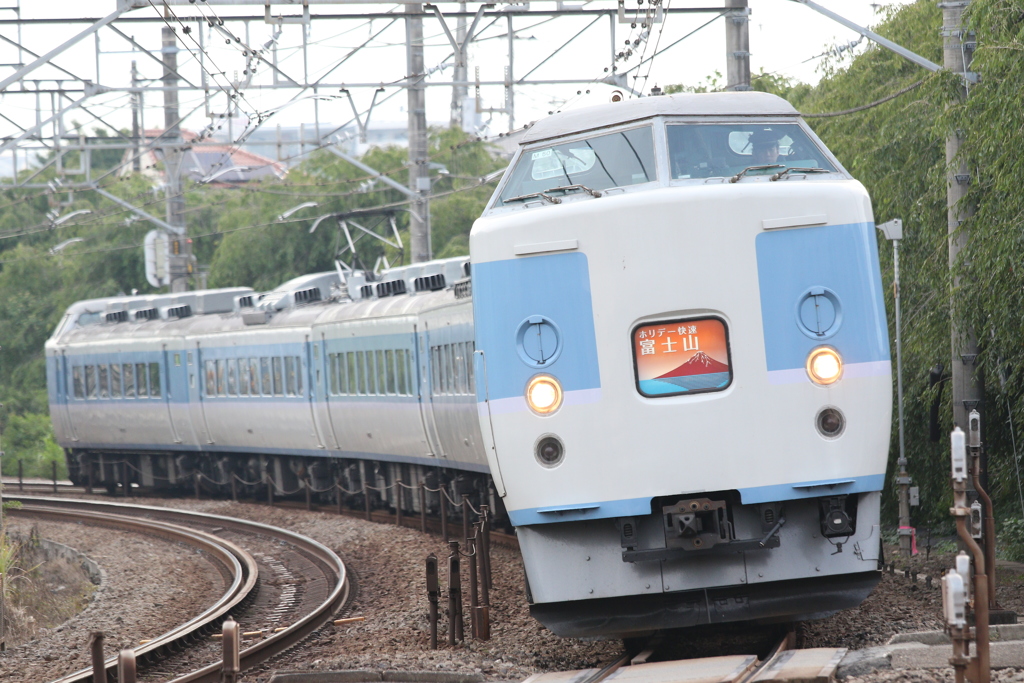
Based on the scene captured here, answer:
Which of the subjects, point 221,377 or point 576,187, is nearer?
A: point 576,187

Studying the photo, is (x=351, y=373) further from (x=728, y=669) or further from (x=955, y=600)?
(x=955, y=600)

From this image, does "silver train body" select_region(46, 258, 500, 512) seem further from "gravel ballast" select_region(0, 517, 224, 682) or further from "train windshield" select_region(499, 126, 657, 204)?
"train windshield" select_region(499, 126, 657, 204)

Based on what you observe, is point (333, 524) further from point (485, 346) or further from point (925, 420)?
point (485, 346)

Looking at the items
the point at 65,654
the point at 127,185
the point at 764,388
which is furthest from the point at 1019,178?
the point at 127,185

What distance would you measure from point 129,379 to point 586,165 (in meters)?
20.8

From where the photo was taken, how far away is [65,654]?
1093 centimetres

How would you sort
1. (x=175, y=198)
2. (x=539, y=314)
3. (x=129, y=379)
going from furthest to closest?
(x=175, y=198), (x=129, y=379), (x=539, y=314)

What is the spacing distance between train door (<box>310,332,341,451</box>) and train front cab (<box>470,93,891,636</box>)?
14.2m

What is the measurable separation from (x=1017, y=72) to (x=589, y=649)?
5.27 meters

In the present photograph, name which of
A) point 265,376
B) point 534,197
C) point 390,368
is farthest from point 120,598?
point 265,376

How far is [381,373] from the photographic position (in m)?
19.4

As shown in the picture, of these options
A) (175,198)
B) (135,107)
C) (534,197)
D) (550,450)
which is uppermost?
(135,107)

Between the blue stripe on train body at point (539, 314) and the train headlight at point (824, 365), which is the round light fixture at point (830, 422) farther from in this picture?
the blue stripe on train body at point (539, 314)

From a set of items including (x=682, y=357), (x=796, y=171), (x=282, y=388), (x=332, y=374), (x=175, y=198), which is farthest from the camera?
(x=175, y=198)
